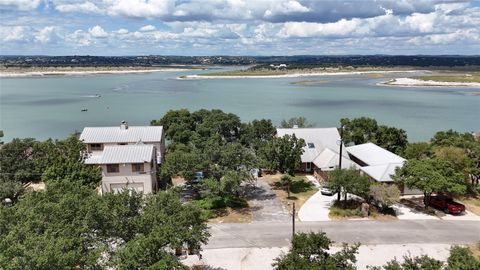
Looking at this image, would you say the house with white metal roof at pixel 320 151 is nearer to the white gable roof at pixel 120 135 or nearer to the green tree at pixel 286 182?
the green tree at pixel 286 182

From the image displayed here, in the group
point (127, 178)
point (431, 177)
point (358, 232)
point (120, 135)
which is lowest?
point (358, 232)

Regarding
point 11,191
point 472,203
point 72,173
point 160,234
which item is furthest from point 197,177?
point 472,203

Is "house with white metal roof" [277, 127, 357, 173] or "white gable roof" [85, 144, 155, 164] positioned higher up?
"white gable roof" [85, 144, 155, 164]

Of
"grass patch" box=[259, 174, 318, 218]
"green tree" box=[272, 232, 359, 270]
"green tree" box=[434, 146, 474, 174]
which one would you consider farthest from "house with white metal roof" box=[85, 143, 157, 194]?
"green tree" box=[434, 146, 474, 174]

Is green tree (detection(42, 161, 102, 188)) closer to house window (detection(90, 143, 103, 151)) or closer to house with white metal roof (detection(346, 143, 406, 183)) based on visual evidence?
house window (detection(90, 143, 103, 151))

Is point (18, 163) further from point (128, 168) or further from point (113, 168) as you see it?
point (128, 168)

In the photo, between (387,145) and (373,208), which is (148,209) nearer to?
(373,208)

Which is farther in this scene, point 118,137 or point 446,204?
point 118,137
